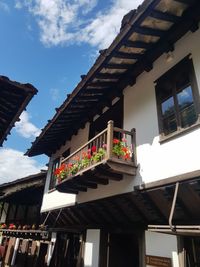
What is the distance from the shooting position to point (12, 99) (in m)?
5.74

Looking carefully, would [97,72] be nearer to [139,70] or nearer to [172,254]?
[139,70]

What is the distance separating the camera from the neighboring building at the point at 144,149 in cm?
503

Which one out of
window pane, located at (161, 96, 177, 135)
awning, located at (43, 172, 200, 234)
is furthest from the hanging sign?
window pane, located at (161, 96, 177, 135)

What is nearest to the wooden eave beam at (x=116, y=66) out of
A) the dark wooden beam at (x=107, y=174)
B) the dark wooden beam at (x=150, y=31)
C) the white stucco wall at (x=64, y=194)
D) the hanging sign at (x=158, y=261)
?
the dark wooden beam at (x=150, y=31)

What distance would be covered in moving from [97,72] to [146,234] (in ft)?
14.9

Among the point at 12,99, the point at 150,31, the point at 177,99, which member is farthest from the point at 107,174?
the point at 150,31

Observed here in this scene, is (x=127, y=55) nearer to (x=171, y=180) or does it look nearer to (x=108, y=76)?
(x=108, y=76)

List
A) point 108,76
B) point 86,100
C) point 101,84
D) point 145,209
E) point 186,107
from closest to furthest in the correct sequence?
point 186,107 < point 145,209 < point 108,76 < point 101,84 < point 86,100

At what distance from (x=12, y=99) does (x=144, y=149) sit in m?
3.49

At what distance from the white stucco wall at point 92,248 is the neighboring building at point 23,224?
3.48 metres

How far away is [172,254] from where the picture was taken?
517 cm

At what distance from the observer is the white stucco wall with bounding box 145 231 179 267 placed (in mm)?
5141

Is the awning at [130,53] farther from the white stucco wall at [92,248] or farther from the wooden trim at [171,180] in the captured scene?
the white stucco wall at [92,248]

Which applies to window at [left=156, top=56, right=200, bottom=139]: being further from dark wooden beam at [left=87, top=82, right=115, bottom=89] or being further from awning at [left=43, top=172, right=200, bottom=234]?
dark wooden beam at [left=87, top=82, right=115, bottom=89]
